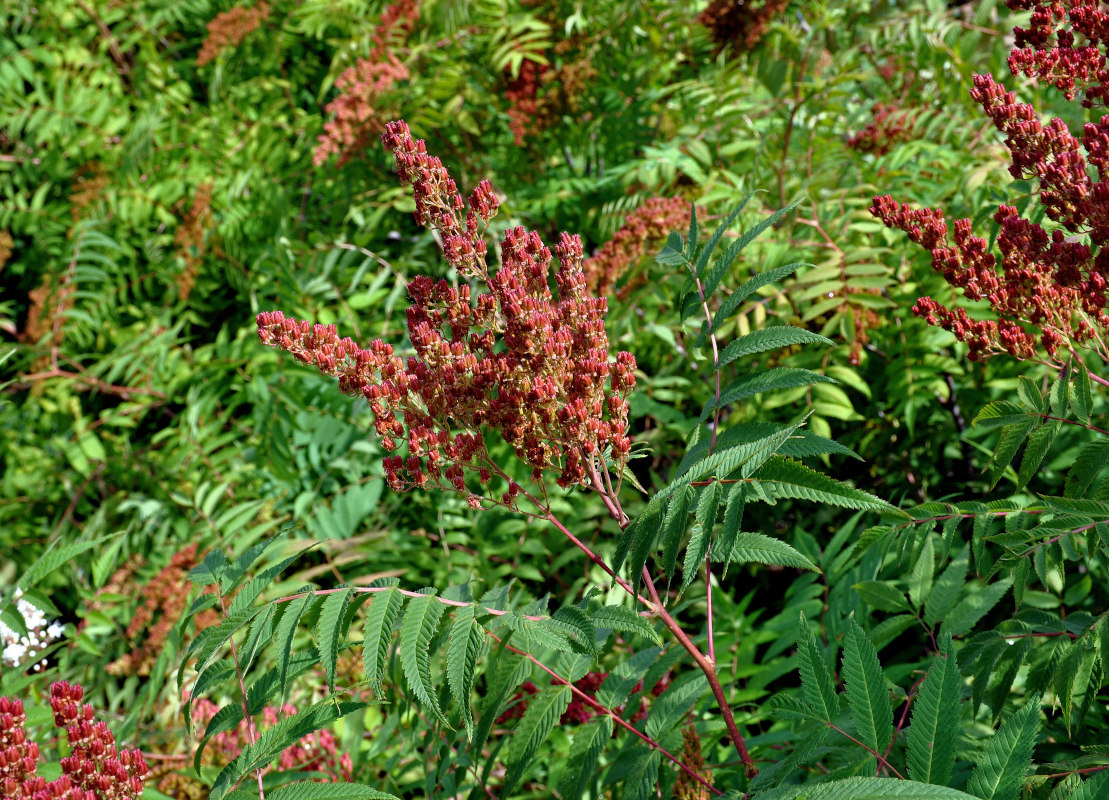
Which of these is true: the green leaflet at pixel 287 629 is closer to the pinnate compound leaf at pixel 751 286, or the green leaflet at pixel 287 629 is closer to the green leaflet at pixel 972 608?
the pinnate compound leaf at pixel 751 286

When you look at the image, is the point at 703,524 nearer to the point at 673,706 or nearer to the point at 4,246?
the point at 673,706

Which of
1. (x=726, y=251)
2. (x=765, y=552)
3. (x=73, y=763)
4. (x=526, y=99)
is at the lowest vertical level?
(x=73, y=763)

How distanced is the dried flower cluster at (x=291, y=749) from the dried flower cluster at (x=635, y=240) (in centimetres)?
138

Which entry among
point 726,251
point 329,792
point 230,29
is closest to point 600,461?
point 726,251

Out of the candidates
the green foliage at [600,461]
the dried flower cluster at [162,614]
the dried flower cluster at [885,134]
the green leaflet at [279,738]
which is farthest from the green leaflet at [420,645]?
the dried flower cluster at [885,134]

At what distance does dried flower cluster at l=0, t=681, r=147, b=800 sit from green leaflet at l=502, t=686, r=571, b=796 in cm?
48

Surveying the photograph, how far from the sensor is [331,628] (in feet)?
3.53

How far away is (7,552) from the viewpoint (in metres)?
3.47

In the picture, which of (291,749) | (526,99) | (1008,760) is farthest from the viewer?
(526,99)

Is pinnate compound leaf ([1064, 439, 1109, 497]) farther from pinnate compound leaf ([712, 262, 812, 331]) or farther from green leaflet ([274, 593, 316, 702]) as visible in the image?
green leaflet ([274, 593, 316, 702])

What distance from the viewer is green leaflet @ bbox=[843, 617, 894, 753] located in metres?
1.03

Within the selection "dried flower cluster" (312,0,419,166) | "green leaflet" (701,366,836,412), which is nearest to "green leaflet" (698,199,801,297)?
"green leaflet" (701,366,836,412)

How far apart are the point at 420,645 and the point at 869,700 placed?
529 millimetres

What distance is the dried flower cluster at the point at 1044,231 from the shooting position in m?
1.32
